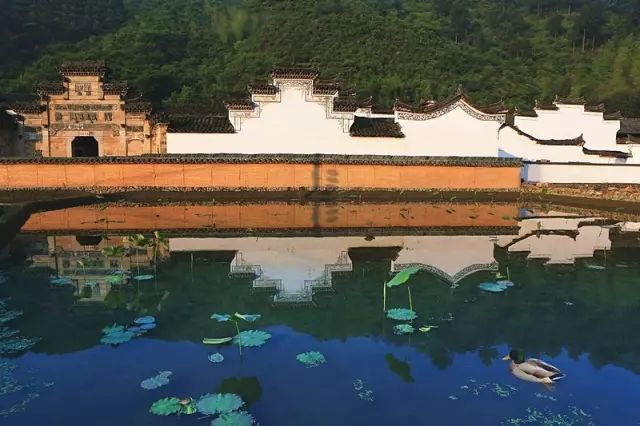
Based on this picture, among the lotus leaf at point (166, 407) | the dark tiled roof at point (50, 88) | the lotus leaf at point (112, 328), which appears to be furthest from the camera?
the dark tiled roof at point (50, 88)

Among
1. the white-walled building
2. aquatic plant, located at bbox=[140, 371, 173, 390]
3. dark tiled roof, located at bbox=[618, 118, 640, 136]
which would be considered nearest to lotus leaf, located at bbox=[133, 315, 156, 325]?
aquatic plant, located at bbox=[140, 371, 173, 390]

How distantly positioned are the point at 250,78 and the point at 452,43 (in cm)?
3000

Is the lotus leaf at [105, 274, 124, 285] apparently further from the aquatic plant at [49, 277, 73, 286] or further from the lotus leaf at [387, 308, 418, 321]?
the lotus leaf at [387, 308, 418, 321]

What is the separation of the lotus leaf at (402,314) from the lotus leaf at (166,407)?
4162 millimetres

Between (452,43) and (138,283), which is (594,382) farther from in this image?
(452,43)

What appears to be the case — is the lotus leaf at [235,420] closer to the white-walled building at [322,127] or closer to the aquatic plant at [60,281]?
the aquatic plant at [60,281]

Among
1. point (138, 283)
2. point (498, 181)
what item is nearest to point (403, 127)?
point (498, 181)

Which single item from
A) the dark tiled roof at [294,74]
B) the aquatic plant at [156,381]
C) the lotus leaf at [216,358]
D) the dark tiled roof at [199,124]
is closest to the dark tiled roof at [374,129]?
the dark tiled roof at [294,74]

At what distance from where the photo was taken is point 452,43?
236ft

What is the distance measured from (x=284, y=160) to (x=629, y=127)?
22.8 meters

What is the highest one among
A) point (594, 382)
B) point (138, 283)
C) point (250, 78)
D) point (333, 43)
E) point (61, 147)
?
point (333, 43)

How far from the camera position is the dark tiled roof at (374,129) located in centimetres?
2331

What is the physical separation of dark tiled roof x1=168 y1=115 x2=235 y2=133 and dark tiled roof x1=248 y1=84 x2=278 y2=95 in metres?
1.63

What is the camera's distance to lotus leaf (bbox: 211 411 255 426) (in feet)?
20.7
